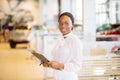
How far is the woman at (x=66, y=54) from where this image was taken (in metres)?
2.52

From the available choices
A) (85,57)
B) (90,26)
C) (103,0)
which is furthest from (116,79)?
(103,0)

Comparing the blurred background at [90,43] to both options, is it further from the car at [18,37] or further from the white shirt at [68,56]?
the car at [18,37]

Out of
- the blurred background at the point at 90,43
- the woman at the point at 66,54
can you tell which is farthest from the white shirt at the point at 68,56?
the blurred background at the point at 90,43

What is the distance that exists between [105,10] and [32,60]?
172 inches

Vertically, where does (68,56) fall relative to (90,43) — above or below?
above

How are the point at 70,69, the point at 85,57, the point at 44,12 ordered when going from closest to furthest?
the point at 70,69 < the point at 85,57 < the point at 44,12

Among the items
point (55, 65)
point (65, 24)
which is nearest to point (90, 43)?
point (65, 24)

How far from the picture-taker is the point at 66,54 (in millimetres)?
2582

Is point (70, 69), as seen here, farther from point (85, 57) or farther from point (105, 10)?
point (105, 10)

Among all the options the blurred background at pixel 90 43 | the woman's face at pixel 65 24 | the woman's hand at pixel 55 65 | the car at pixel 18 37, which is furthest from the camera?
the car at pixel 18 37

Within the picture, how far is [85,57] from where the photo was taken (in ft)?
16.4

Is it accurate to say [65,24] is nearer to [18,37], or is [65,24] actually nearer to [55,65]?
[55,65]

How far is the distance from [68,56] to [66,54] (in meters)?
0.03

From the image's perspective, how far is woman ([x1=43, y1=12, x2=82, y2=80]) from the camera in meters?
2.52
